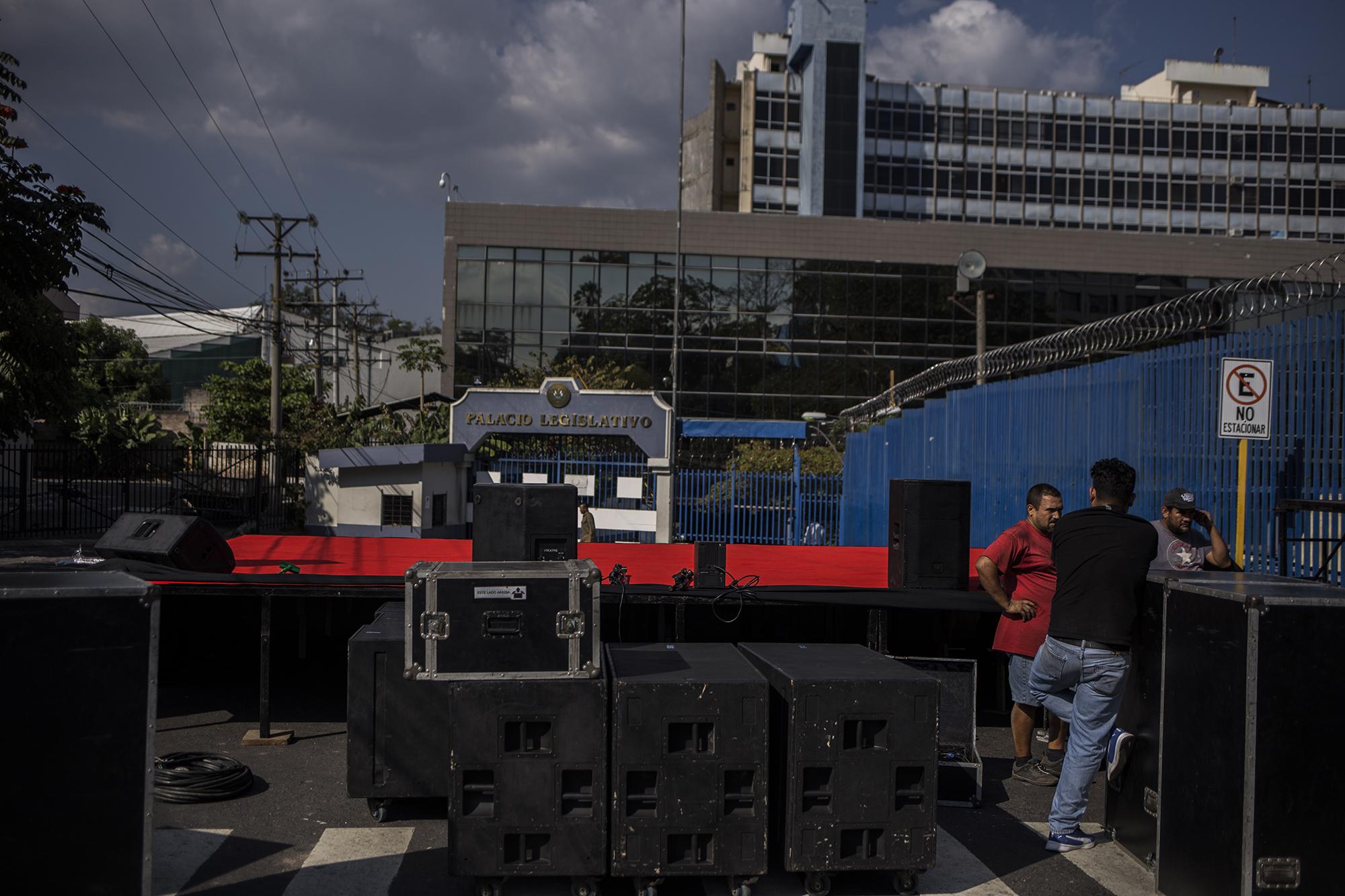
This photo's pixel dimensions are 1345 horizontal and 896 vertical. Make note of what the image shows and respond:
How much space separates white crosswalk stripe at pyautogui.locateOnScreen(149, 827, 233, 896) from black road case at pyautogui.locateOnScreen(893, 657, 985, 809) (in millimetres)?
4202

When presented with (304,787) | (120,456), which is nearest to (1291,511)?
(304,787)

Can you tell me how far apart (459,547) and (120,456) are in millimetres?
18892

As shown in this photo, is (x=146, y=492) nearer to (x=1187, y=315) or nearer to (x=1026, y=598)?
(x=1187, y=315)

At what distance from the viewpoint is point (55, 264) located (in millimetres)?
15250

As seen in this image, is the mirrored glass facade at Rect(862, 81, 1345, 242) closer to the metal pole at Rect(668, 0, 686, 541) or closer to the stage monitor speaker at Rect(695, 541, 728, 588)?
the metal pole at Rect(668, 0, 686, 541)

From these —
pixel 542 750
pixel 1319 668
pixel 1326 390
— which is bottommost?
pixel 542 750

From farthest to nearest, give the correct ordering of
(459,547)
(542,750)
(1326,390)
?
(459,547) → (1326,390) → (542,750)

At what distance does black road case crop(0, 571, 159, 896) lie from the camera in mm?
4246

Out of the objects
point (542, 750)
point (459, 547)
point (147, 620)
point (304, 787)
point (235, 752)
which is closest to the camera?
point (147, 620)

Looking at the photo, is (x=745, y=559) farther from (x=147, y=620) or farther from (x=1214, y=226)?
(x=1214, y=226)

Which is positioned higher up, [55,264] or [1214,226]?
[1214,226]

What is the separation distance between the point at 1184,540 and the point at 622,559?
6.28 meters

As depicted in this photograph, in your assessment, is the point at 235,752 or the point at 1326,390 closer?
the point at 235,752

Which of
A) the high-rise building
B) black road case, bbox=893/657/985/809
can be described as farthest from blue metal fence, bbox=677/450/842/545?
the high-rise building
